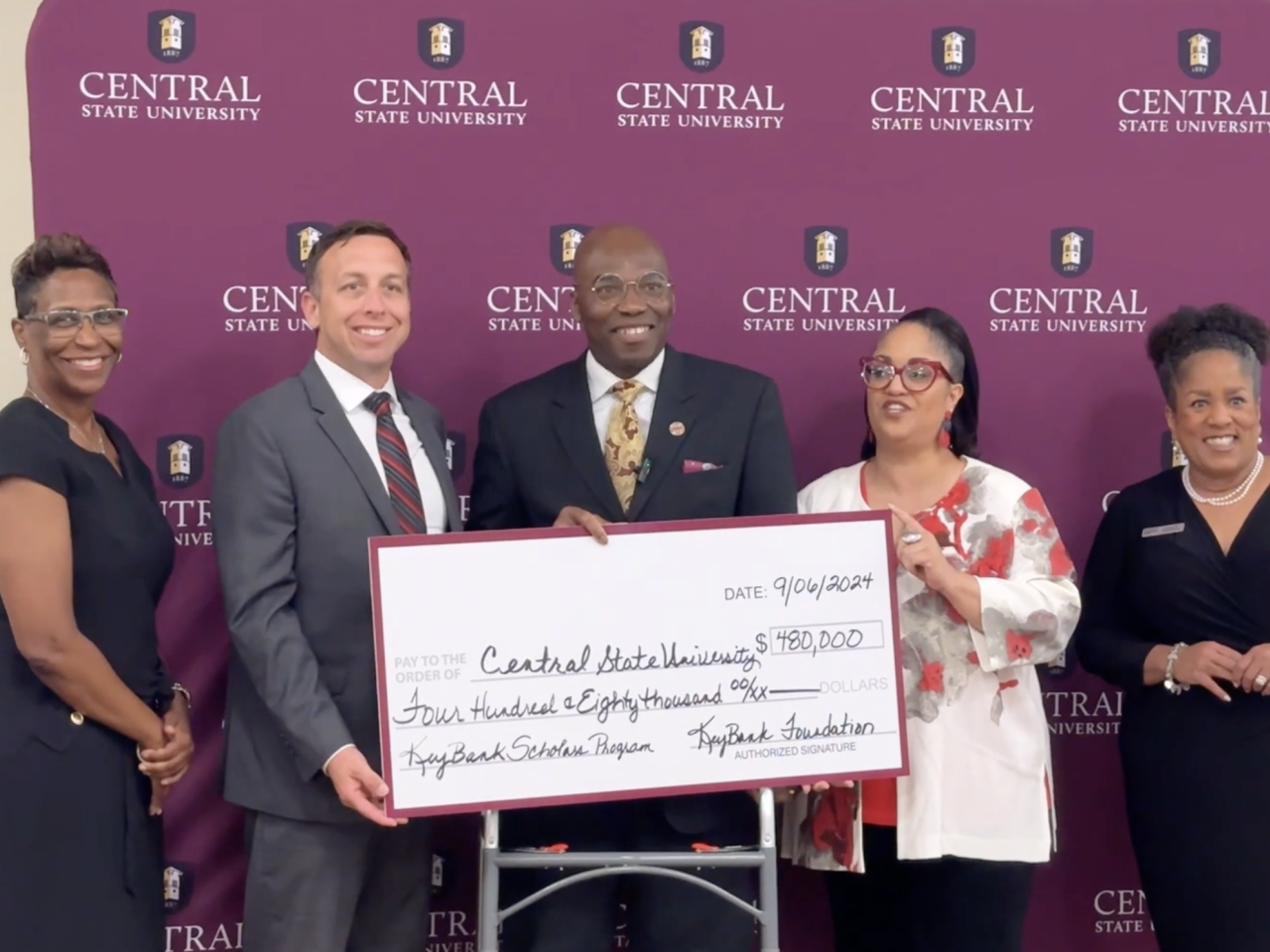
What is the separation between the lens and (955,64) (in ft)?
9.75

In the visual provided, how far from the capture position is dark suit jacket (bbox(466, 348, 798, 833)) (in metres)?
2.25

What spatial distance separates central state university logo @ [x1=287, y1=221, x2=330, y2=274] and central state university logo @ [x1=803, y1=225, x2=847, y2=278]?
1.15 meters

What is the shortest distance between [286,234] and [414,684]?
133 cm

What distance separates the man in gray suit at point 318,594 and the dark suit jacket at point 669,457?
18cm

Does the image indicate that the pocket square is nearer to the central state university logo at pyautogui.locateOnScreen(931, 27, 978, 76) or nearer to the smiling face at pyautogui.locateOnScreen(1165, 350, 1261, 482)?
the smiling face at pyautogui.locateOnScreen(1165, 350, 1261, 482)

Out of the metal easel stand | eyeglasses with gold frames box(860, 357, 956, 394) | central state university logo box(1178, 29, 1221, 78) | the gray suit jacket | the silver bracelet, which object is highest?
central state university logo box(1178, 29, 1221, 78)

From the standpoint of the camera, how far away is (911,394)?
2432 mm

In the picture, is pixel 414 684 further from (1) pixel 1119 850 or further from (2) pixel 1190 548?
(1) pixel 1119 850

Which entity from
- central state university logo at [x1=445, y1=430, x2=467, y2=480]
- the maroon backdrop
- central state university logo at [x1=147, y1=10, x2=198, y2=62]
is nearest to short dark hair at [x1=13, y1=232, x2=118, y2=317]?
the maroon backdrop

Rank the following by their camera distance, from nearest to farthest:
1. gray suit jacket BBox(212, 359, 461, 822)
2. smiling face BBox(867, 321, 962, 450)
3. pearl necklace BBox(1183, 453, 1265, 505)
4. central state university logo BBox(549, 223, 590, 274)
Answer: gray suit jacket BBox(212, 359, 461, 822), smiling face BBox(867, 321, 962, 450), pearl necklace BBox(1183, 453, 1265, 505), central state university logo BBox(549, 223, 590, 274)

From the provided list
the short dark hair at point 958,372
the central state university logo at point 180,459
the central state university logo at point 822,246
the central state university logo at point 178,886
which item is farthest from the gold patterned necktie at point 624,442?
the central state university logo at point 178,886

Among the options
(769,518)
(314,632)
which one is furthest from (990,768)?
(314,632)

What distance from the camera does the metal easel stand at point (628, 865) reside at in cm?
204

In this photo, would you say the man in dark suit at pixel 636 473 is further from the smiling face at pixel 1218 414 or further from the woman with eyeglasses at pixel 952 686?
the smiling face at pixel 1218 414
